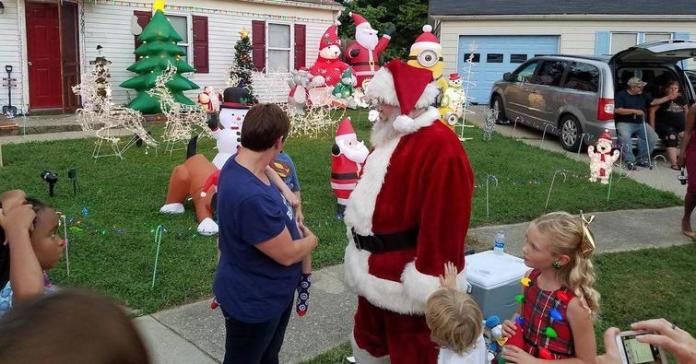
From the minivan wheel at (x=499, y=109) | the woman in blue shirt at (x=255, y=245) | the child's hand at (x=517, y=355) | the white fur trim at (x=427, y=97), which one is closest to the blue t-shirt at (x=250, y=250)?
the woman in blue shirt at (x=255, y=245)

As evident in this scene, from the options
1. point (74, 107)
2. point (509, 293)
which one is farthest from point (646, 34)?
point (509, 293)

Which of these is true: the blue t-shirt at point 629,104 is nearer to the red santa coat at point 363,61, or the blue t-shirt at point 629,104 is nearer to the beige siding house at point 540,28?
the red santa coat at point 363,61

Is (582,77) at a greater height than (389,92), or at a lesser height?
greater

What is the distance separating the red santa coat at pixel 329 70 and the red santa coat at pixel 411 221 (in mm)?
11576

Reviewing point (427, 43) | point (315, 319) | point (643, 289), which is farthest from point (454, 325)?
point (427, 43)

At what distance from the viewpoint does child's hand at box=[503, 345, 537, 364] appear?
8.64 ft

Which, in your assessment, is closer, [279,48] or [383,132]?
[383,132]

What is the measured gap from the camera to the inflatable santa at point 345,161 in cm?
650

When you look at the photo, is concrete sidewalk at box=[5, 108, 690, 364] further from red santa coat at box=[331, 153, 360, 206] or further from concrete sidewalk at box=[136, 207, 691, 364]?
red santa coat at box=[331, 153, 360, 206]

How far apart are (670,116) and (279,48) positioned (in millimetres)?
10282

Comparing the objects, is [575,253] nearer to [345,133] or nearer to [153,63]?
[345,133]

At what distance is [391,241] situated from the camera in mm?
2885

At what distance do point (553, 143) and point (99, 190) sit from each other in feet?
29.0

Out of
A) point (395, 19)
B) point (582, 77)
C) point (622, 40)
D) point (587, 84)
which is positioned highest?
point (395, 19)
